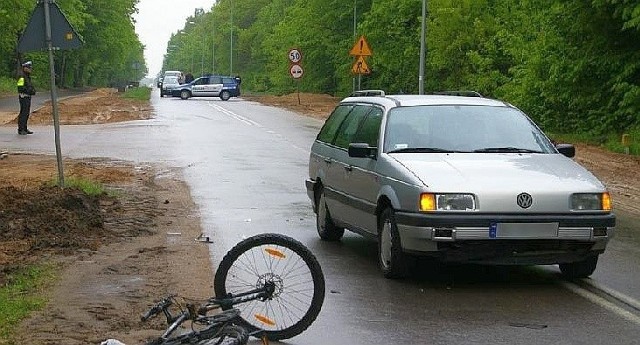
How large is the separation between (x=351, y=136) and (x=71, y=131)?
21022 millimetres

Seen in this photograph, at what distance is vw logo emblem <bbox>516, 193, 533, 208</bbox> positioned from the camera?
8.36m

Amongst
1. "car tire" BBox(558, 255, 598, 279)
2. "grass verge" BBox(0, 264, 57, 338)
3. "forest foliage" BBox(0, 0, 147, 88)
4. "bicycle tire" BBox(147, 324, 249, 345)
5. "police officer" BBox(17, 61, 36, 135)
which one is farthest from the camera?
"forest foliage" BBox(0, 0, 147, 88)

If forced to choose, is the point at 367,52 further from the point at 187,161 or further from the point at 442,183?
the point at 442,183

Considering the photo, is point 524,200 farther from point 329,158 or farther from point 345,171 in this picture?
point 329,158

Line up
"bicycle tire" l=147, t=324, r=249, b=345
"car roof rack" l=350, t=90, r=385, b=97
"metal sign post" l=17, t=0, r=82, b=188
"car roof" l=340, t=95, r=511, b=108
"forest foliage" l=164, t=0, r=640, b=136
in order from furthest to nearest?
"forest foliage" l=164, t=0, r=640, b=136
"metal sign post" l=17, t=0, r=82, b=188
"car roof rack" l=350, t=90, r=385, b=97
"car roof" l=340, t=95, r=511, b=108
"bicycle tire" l=147, t=324, r=249, b=345

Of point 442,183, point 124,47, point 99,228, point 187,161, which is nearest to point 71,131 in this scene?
point 187,161

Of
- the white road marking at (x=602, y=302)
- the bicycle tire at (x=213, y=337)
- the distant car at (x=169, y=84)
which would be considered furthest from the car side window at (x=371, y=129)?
the distant car at (x=169, y=84)

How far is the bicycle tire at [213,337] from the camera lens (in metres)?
5.72

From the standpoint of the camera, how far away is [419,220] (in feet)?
27.6

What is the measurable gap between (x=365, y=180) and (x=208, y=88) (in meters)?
62.2

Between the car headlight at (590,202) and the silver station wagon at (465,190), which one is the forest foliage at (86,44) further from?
the car headlight at (590,202)

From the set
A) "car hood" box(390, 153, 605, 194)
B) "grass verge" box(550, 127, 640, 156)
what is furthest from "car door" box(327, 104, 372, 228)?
"grass verge" box(550, 127, 640, 156)

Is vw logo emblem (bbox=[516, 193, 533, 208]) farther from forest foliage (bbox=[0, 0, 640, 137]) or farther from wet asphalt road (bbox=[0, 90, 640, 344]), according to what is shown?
forest foliage (bbox=[0, 0, 640, 137])

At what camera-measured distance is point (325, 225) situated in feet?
36.6
